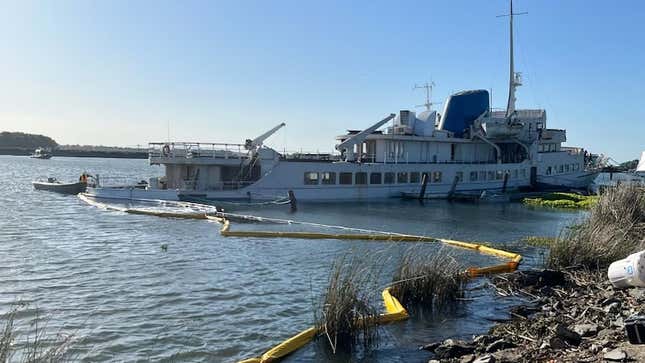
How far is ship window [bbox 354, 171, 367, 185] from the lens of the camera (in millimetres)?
45438

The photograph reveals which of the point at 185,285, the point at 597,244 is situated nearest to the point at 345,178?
the point at 597,244

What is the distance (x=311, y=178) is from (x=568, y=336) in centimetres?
3447

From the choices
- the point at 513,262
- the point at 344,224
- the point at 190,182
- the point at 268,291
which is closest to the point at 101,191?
the point at 190,182

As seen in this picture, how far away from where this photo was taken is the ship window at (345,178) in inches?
1754

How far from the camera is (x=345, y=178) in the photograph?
44.9m

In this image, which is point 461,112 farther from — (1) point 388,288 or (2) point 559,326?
(2) point 559,326

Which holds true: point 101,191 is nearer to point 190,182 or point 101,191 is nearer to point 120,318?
point 190,182

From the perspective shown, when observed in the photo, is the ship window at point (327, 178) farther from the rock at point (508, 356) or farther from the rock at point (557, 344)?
the rock at point (557, 344)

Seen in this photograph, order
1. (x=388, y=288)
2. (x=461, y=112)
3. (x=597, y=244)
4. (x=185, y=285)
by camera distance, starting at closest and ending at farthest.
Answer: (x=388, y=288), (x=185, y=285), (x=597, y=244), (x=461, y=112)

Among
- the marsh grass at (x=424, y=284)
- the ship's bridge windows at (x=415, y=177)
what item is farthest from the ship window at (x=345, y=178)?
the marsh grass at (x=424, y=284)

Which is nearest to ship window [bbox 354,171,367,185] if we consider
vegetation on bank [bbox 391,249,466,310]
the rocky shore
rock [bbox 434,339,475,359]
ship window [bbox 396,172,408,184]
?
ship window [bbox 396,172,408,184]

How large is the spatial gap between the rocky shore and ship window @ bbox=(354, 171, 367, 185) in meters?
30.7

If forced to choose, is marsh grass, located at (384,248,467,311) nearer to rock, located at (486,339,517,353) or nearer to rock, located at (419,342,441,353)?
rock, located at (419,342,441,353)

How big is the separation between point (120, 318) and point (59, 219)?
63.2 ft
